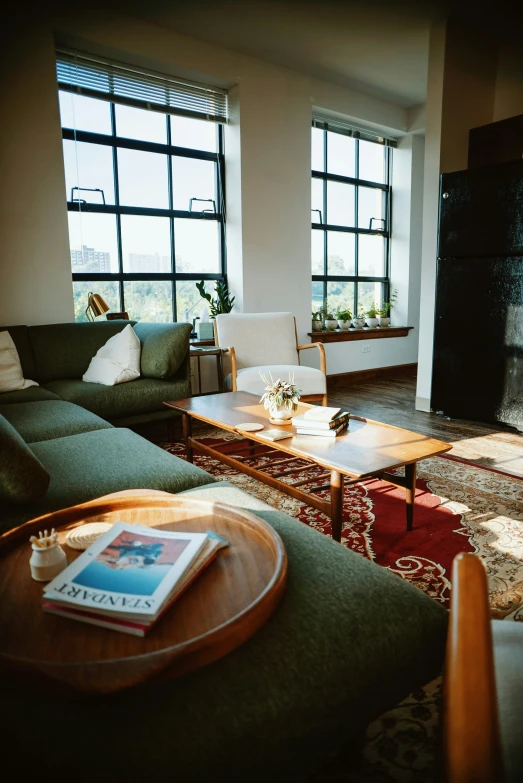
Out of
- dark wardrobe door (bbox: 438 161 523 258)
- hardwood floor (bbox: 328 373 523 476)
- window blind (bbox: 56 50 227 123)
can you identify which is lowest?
hardwood floor (bbox: 328 373 523 476)

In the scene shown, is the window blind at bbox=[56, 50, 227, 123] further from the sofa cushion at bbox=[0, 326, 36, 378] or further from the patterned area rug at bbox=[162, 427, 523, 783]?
the patterned area rug at bbox=[162, 427, 523, 783]

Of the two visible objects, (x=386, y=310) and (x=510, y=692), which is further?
(x=386, y=310)

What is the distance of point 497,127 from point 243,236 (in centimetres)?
227

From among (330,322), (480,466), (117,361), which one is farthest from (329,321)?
(480,466)

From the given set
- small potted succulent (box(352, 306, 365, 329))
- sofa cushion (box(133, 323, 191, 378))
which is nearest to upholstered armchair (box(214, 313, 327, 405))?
sofa cushion (box(133, 323, 191, 378))

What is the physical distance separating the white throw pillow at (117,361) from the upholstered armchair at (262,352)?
0.68 m

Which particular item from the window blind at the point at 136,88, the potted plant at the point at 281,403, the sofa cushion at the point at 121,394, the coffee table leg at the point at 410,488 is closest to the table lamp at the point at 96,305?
the sofa cushion at the point at 121,394

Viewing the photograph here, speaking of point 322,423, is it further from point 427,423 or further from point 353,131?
point 353,131

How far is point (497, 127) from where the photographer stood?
4020 millimetres

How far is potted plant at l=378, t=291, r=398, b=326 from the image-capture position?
6039 millimetres

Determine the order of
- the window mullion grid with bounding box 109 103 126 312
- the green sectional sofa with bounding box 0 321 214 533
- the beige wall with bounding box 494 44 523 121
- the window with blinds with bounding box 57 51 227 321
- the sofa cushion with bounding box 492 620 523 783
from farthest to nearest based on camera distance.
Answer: the beige wall with bounding box 494 44 523 121 < the window mullion grid with bounding box 109 103 126 312 < the window with blinds with bounding box 57 51 227 321 < the green sectional sofa with bounding box 0 321 214 533 < the sofa cushion with bounding box 492 620 523 783

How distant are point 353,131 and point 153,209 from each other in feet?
8.78

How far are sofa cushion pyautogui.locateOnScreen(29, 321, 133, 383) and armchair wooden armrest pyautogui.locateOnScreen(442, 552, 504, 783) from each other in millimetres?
3331

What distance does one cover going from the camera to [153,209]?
14.3ft
